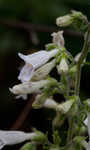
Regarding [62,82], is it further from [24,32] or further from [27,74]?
[24,32]

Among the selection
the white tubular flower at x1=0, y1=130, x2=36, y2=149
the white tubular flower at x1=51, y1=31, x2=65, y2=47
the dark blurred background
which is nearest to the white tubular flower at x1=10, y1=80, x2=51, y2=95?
the white tubular flower at x1=51, y1=31, x2=65, y2=47

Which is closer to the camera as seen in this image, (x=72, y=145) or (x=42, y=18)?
(x=72, y=145)

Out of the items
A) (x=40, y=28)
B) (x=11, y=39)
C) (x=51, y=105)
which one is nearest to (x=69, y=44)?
(x=40, y=28)

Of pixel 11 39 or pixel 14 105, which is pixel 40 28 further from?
pixel 14 105

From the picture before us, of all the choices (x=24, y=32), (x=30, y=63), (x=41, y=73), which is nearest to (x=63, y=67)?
(x=41, y=73)

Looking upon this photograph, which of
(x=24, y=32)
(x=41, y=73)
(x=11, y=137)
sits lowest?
(x=11, y=137)
